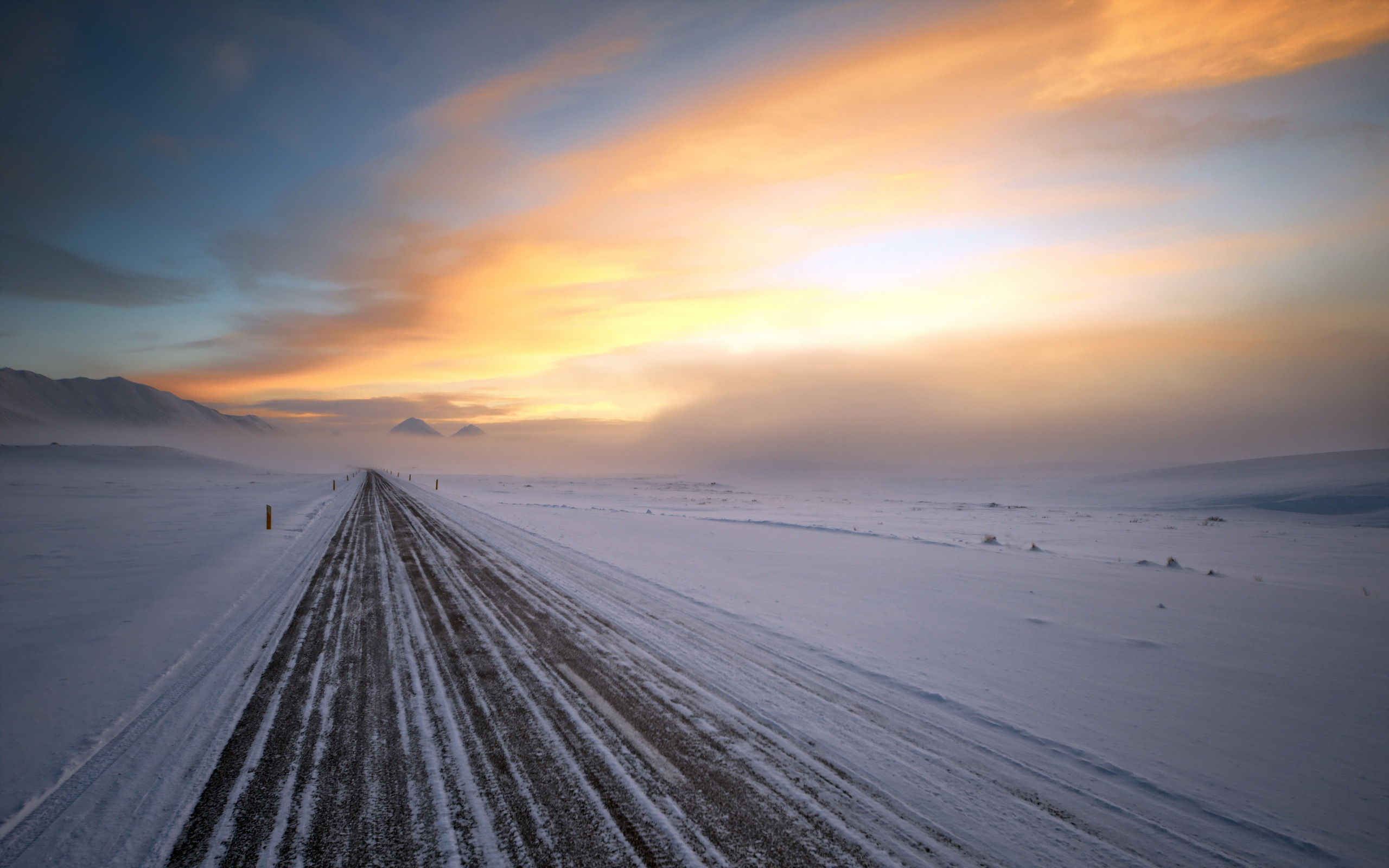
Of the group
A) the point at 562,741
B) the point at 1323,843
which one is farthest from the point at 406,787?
the point at 1323,843

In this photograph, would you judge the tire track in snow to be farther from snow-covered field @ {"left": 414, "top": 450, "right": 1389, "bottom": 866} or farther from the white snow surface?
snow-covered field @ {"left": 414, "top": 450, "right": 1389, "bottom": 866}

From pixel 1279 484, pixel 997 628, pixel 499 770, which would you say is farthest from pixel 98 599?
pixel 1279 484

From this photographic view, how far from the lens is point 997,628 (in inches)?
352

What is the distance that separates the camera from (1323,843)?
12.5 ft

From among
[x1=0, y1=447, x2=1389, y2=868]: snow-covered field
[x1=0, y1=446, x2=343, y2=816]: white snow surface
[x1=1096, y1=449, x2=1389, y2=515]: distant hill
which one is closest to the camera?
[x1=0, y1=447, x2=1389, y2=868]: snow-covered field

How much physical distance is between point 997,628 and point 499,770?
808 cm

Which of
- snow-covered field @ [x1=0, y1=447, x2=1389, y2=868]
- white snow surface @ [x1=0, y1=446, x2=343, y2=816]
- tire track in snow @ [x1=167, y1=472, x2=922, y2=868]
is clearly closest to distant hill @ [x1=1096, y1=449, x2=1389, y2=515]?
snow-covered field @ [x1=0, y1=447, x2=1389, y2=868]

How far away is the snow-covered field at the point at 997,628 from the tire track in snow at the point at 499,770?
0.96 meters

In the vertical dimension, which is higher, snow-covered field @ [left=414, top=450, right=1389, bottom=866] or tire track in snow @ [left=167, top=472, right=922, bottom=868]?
tire track in snow @ [left=167, top=472, right=922, bottom=868]

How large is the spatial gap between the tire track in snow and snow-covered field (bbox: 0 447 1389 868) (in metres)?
0.96

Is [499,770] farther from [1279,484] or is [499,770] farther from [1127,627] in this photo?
[1279,484]

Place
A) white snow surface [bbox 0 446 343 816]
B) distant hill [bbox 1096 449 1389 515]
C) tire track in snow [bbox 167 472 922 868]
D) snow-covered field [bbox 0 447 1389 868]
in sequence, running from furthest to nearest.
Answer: distant hill [bbox 1096 449 1389 515], white snow surface [bbox 0 446 343 816], snow-covered field [bbox 0 447 1389 868], tire track in snow [bbox 167 472 922 868]

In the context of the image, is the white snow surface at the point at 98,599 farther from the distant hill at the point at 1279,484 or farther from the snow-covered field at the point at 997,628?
the distant hill at the point at 1279,484

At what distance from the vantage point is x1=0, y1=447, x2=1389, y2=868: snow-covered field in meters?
4.72
